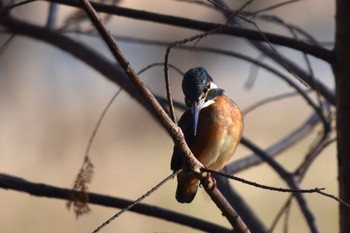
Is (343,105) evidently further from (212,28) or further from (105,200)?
(105,200)

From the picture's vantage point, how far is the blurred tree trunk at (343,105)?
2037mm

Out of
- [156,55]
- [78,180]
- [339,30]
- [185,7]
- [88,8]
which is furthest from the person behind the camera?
[156,55]

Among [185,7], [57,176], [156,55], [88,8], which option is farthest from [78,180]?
[156,55]

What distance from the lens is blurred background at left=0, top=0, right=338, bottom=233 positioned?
20.5 feet

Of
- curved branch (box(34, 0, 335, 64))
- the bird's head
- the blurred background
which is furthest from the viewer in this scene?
the blurred background

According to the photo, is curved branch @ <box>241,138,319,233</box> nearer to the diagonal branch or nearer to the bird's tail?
the bird's tail

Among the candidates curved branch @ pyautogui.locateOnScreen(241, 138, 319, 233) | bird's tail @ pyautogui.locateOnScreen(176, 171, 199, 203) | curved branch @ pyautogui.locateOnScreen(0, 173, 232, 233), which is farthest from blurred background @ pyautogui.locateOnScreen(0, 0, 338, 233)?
curved branch @ pyautogui.locateOnScreen(0, 173, 232, 233)

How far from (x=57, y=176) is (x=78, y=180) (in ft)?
14.3

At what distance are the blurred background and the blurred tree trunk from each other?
3962 mm

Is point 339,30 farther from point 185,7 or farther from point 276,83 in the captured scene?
point 276,83

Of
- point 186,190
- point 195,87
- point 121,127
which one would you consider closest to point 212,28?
point 195,87

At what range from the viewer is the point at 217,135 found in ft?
8.59

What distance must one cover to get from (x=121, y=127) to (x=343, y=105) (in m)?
5.01

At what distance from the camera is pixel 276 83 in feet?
23.7
